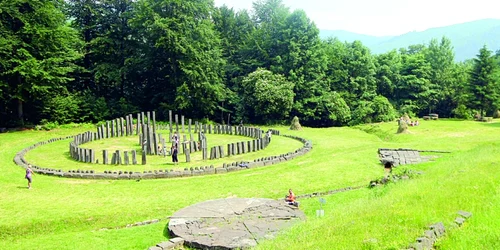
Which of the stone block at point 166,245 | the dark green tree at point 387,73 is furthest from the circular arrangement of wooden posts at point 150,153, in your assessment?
the dark green tree at point 387,73

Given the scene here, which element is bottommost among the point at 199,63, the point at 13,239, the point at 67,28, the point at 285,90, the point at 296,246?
the point at 13,239

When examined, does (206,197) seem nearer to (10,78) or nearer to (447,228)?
(447,228)

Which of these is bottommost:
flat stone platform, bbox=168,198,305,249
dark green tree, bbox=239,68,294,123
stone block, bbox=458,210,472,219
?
flat stone platform, bbox=168,198,305,249

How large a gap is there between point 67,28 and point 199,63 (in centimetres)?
1523

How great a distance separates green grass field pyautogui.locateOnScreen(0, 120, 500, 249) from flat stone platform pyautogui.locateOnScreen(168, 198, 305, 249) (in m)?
0.91

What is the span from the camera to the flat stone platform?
13125mm

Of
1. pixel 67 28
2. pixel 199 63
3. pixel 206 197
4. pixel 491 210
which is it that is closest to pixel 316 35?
pixel 199 63

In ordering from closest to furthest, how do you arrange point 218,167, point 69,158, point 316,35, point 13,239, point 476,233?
point 476,233, point 13,239, point 218,167, point 69,158, point 316,35

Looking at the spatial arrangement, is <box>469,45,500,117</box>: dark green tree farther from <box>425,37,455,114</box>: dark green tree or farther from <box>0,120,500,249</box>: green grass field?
<box>0,120,500,249</box>: green grass field

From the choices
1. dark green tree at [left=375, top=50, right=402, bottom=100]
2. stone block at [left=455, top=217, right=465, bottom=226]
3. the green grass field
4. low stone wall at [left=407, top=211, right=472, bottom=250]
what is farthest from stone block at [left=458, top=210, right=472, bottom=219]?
dark green tree at [left=375, top=50, right=402, bottom=100]

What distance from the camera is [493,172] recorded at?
606 inches

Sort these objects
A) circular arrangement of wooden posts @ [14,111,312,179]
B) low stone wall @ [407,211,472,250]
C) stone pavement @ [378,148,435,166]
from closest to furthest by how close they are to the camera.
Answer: low stone wall @ [407,211,472,250], circular arrangement of wooden posts @ [14,111,312,179], stone pavement @ [378,148,435,166]

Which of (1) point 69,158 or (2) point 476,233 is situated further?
(1) point 69,158

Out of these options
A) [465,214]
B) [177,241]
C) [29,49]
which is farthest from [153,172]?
[29,49]
